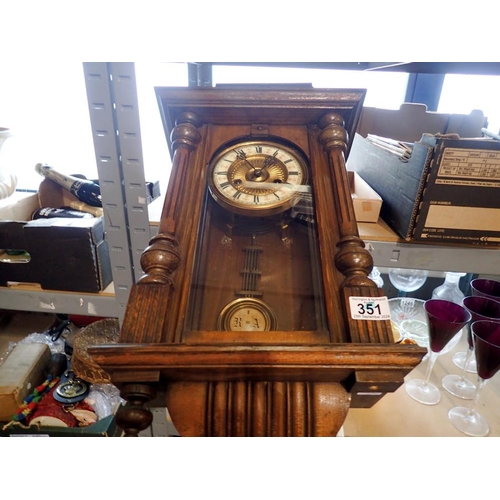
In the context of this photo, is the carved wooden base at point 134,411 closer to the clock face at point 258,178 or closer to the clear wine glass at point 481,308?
the clock face at point 258,178

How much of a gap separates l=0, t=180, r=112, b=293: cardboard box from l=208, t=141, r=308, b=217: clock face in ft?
1.10

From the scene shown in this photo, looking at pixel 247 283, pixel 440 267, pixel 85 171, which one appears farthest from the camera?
pixel 85 171

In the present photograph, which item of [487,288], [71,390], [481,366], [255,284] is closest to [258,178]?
[255,284]

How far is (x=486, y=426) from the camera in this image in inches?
29.8

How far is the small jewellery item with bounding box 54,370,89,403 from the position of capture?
2.97 feet

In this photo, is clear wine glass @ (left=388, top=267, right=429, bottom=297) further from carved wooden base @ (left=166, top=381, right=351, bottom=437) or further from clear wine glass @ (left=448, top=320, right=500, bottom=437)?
carved wooden base @ (left=166, top=381, right=351, bottom=437)

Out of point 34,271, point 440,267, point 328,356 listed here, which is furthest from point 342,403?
point 34,271

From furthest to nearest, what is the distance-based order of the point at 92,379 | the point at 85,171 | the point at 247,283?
1. the point at 85,171
2. the point at 92,379
3. the point at 247,283

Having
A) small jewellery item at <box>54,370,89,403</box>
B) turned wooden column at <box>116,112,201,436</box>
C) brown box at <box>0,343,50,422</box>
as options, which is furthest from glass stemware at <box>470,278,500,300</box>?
brown box at <box>0,343,50,422</box>

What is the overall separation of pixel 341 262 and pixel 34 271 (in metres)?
0.68

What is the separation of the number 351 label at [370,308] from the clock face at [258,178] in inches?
8.4

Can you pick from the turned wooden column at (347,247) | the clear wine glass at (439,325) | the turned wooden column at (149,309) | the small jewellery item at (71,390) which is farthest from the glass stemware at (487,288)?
the small jewellery item at (71,390)

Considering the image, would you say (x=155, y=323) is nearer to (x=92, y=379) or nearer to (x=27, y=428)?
(x=92, y=379)

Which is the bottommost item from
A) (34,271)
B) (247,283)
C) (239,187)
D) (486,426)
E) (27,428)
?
(27,428)
